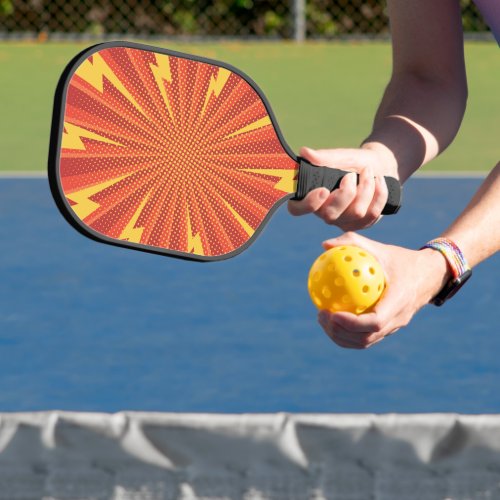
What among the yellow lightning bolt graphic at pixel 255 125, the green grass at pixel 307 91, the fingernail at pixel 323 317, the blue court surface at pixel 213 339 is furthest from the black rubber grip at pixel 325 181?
the green grass at pixel 307 91

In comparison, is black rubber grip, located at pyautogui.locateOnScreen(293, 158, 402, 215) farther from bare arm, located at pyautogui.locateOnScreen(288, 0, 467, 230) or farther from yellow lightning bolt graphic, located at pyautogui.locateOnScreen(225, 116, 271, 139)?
yellow lightning bolt graphic, located at pyautogui.locateOnScreen(225, 116, 271, 139)

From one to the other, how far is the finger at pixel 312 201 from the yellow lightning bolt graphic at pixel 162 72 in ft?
0.89

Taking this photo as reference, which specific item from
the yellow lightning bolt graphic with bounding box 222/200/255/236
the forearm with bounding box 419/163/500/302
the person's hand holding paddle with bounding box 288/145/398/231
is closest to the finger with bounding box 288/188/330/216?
the person's hand holding paddle with bounding box 288/145/398/231

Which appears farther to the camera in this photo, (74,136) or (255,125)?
(255,125)

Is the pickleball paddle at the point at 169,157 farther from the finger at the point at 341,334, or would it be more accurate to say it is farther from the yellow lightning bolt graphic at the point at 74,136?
the finger at the point at 341,334

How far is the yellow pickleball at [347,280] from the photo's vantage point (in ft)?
6.65

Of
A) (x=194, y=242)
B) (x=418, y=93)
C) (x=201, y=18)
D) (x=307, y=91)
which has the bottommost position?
(x=201, y=18)

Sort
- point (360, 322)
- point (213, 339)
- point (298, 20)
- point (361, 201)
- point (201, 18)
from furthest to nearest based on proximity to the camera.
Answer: point (201, 18) → point (298, 20) → point (213, 339) → point (361, 201) → point (360, 322)

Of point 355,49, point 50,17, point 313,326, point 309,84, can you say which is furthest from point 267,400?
point 50,17

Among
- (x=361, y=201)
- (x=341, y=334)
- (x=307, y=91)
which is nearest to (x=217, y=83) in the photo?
(x=361, y=201)

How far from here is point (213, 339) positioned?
463 centimetres

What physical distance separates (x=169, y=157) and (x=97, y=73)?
23cm

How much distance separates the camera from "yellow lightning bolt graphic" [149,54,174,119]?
2291 millimetres

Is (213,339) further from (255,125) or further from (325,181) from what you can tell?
(325,181)
